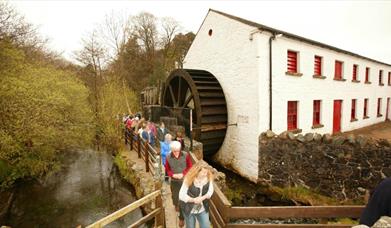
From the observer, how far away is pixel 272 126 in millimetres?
9016

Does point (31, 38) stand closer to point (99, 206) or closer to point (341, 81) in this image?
point (99, 206)

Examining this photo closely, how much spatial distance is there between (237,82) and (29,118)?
25.1ft

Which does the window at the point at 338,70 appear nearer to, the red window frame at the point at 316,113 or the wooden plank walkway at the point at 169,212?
the red window frame at the point at 316,113

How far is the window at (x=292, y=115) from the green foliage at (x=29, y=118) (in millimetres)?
8993

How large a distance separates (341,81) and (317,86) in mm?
2546

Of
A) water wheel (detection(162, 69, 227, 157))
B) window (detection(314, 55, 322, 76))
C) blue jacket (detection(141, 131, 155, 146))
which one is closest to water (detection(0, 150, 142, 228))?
blue jacket (detection(141, 131, 155, 146))

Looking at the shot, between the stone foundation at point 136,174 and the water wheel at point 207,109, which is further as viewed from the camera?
the water wheel at point 207,109

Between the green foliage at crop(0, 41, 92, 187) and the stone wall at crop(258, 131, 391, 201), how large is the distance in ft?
25.3

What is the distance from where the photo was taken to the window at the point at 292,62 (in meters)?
9.49

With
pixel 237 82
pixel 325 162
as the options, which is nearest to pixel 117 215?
pixel 237 82

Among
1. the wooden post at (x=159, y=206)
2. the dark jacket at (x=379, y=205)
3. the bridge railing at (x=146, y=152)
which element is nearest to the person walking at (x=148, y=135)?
the bridge railing at (x=146, y=152)

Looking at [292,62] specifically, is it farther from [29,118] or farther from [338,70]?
[29,118]

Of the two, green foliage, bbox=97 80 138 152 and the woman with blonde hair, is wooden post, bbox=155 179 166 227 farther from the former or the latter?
green foliage, bbox=97 80 138 152

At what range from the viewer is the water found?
276 inches
